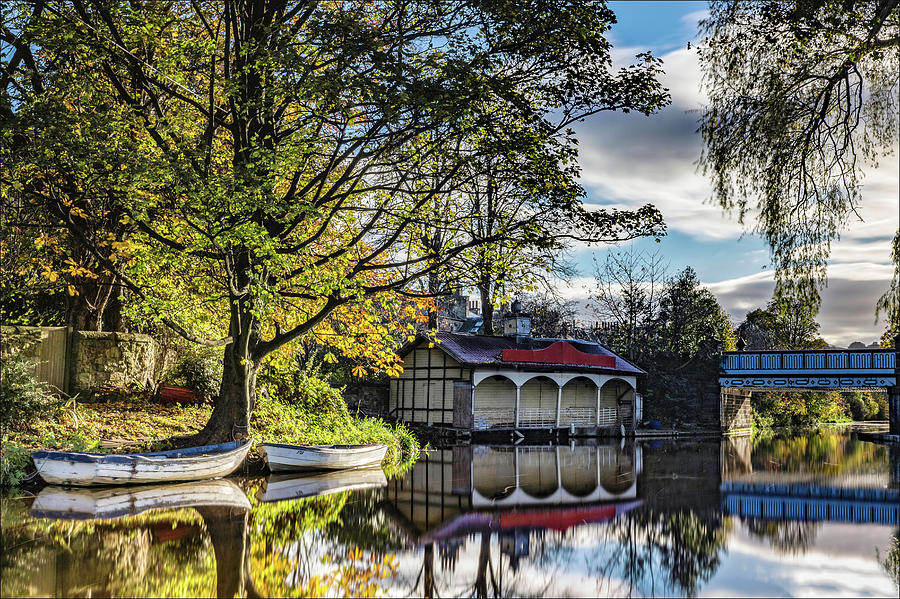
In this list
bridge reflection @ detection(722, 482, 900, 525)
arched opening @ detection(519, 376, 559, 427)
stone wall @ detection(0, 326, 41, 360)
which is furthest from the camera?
arched opening @ detection(519, 376, 559, 427)

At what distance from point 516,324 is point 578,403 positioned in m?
5.22

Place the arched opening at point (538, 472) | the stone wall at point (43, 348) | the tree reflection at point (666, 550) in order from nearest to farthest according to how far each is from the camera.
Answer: the tree reflection at point (666, 550) → the arched opening at point (538, 472) → the stone wall at point (43, 348)

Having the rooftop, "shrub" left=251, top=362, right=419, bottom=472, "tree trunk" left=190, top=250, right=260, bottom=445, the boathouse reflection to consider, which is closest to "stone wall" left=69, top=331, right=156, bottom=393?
"shrub" left=251, top=362, right=419, bottom=472

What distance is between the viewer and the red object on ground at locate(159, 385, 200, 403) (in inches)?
758

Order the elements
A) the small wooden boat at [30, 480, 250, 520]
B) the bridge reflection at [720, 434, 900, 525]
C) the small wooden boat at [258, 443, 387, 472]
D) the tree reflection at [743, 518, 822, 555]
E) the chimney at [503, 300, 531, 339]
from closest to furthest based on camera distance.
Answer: the tree reflection at [743, 518, 822, 555] < the small wooden boat at [30, 480, 250, 520] < the bridge reflection at [720, 434, 900, 525] < the small wooden boat at [258, 443, 387, 472] < the chimney at [503, 300, 531, 339]

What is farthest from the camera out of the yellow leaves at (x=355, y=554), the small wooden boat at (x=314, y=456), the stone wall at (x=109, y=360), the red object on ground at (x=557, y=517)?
the stone wall at (x=109, y=360)

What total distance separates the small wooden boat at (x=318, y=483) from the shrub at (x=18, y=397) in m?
4.99

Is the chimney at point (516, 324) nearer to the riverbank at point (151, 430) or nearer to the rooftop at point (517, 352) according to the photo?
the rooftop at point (517, 352)

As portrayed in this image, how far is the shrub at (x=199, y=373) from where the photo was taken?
66.0ft

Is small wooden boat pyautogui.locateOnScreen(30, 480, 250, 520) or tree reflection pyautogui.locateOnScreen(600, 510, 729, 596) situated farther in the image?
small wooden boat pyautogui.locateOnScreen(30, 480, 250, 520)

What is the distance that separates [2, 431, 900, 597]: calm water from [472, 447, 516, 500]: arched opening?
151 millimetres

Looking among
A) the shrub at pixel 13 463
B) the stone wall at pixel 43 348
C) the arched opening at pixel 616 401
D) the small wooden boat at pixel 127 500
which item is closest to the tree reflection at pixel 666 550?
the small wooden boat at pixel 127 500

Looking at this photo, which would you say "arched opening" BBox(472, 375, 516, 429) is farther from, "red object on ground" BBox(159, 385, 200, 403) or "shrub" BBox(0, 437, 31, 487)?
"shrub" BBox(0, 437, 31, 487)

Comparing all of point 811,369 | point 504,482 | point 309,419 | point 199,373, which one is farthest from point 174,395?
point 811,369
